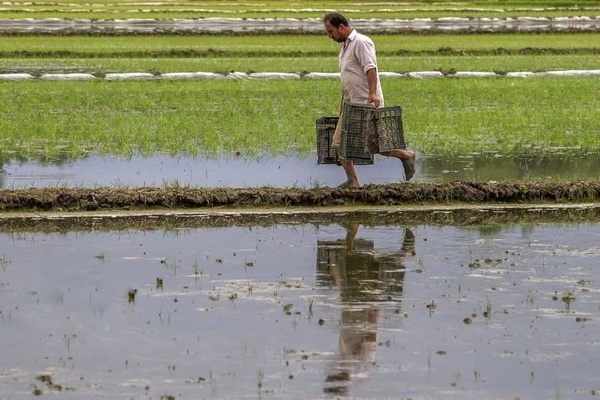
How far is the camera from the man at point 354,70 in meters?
13.3

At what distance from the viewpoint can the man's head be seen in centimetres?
1312

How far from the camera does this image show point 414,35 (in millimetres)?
48719

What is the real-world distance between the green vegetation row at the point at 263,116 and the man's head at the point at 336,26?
4.47 metres

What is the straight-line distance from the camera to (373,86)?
1348 centimetres

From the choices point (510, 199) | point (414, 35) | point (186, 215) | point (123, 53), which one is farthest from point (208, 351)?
point (414, 35)

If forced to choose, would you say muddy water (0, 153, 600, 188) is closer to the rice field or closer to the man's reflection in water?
the rice field

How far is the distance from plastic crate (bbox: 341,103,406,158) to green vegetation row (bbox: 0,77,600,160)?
400cm

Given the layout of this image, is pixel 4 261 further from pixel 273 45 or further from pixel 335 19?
pixel 273 45

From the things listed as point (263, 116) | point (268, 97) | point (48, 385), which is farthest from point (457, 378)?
point (268, 97)

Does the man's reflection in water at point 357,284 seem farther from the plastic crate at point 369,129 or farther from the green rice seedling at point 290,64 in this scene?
the green rice seedling at point 290,64

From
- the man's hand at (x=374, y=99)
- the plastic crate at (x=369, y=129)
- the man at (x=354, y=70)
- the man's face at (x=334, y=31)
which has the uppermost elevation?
the man's face at (x=334, y=31)

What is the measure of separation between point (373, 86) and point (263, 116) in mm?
8907

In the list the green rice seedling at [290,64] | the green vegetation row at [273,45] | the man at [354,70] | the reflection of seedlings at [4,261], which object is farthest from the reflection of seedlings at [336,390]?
the green vegetation row at [273,45]

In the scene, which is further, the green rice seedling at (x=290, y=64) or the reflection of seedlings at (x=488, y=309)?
the green rice seedling at (x=290, y=64)
